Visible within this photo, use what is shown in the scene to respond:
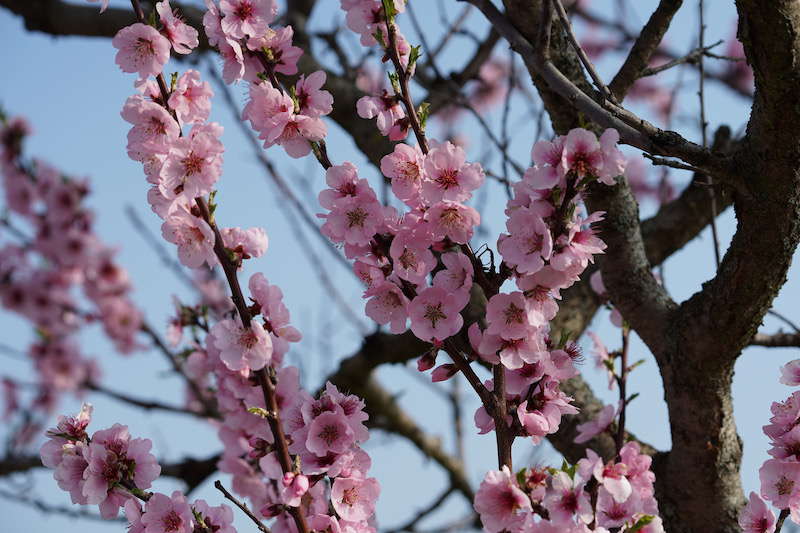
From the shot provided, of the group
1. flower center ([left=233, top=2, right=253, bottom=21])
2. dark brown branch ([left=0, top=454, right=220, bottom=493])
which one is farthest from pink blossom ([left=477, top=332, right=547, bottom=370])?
dark brown branch ([left=0, top=454, right=220, bottom=493])

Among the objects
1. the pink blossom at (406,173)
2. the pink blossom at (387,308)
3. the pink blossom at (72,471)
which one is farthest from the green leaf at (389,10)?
the pink blossom at (72,471)

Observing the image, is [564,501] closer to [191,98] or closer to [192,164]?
[192,164]

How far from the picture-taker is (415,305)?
4.56ft

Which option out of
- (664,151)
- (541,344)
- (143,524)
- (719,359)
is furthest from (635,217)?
(143,524)

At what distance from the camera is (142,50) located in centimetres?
156

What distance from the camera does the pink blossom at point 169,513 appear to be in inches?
56.8

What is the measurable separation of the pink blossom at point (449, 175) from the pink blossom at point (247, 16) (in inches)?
19.1

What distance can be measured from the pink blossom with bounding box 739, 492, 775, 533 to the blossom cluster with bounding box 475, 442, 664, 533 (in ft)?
1.15

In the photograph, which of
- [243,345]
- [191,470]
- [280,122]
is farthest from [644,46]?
[191,470]

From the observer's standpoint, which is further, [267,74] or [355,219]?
[267,74]

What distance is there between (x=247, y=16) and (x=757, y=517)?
4.46ft

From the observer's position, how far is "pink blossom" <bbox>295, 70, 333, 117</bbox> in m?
1.57

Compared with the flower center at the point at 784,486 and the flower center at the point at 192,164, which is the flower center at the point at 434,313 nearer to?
the flower center at the point at 192,164

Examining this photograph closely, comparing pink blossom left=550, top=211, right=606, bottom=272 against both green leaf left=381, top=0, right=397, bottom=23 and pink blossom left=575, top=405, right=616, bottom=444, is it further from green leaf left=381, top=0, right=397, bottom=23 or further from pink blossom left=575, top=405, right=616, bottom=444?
pink blossom left=575, top=405, right=616, bottom=444
